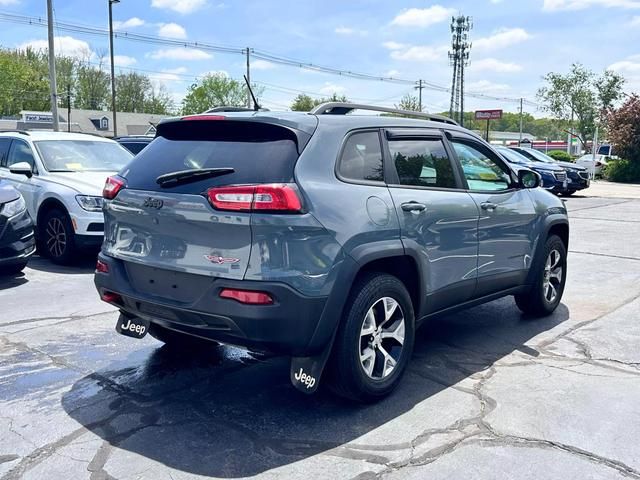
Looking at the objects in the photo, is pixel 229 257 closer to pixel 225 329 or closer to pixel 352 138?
pixel 225 329

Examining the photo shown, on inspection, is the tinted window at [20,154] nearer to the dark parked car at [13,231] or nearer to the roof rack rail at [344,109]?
the dark parked car at [13,231]

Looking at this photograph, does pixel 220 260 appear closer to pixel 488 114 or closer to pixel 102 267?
pixel 102 267

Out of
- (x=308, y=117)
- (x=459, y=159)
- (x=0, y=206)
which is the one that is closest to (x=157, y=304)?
(x=308, y=117)

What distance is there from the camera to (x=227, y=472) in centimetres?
309

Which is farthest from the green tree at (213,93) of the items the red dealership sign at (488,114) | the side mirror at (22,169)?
the side mirror at (22,169)

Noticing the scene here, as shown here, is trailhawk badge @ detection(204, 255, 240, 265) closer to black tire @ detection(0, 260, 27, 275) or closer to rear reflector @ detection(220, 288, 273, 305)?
rear reflector @ detection(220, 288, 273, 305)

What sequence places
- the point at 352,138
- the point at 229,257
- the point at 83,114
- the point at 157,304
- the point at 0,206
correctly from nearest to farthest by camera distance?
the point at 229,257 < the point at 157,304 < the point at 352,138 < the point at 0,206 < the point at 83,114

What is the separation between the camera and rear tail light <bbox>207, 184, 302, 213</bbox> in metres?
3.35

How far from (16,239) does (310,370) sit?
198 inches

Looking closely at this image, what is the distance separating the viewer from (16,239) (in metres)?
7.17

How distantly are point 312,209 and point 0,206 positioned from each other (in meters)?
5.17

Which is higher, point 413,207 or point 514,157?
point 514,157

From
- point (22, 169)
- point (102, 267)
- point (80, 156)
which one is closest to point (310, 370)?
point (102, 267)

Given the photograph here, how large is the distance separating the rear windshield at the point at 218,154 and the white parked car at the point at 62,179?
13.7 ft
